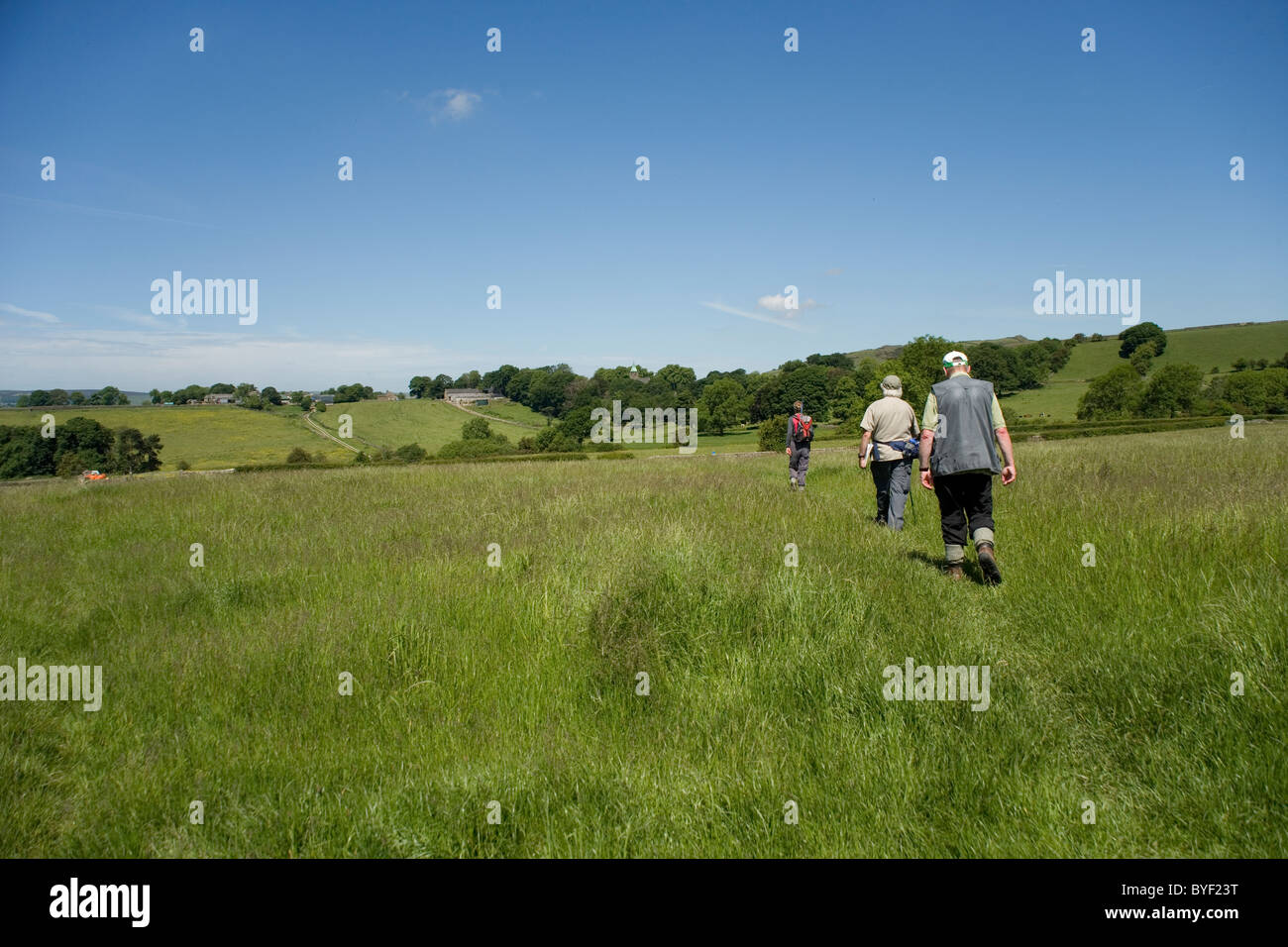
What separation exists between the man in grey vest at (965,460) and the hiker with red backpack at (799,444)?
6.23m

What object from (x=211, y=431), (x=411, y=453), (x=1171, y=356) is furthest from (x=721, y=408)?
(x=1171, y=356)

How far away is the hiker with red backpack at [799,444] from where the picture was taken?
1283 centimetres

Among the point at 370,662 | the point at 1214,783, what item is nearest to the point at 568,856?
the point at 370,662

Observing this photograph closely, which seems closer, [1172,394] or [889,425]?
[889,425]

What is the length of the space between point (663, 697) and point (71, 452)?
166 ft

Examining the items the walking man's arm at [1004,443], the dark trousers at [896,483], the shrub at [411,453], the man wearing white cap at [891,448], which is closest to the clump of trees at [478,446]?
the shrub at [411,453]

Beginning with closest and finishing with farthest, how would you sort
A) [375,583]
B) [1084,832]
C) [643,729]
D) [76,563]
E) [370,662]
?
1. [1084,832]
2. [643,729]
3. [370,662]
4. [375,583]
5. [76,563]

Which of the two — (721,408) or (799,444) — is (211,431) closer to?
(721,408)

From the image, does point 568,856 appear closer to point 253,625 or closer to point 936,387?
point 253,625

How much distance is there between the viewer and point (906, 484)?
28.7 ft

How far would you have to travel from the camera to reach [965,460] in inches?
239

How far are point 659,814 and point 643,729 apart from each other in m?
0.82

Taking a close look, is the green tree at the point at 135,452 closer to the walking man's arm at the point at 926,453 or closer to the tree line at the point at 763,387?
the tree line at the point at 763,387

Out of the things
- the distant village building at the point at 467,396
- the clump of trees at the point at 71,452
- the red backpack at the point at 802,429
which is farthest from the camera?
the distant village building at the point at 467,396
